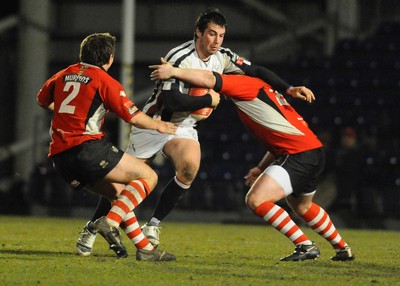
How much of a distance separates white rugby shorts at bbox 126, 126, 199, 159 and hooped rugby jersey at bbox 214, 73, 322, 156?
94cm

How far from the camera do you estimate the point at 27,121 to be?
18.5m

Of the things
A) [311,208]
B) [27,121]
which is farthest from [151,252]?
[27,121]

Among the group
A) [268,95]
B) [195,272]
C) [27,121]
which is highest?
[268,95]

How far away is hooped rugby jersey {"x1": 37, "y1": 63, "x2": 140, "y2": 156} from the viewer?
7238mm

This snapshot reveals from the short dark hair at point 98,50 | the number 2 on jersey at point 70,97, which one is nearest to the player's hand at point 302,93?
the short dark hair at point 98,50

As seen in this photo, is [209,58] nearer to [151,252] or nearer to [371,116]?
[151,252]

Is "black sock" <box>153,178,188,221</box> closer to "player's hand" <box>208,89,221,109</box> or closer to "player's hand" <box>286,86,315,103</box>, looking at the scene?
"player's hand" <box>208,89,221,109</box>

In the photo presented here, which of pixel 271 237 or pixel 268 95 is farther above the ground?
pixel 268 95

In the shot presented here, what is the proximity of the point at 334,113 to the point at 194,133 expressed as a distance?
752 centimetres

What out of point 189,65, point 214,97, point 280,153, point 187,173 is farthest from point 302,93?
point 187,173

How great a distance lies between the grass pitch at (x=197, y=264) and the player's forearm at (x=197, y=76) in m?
1.27

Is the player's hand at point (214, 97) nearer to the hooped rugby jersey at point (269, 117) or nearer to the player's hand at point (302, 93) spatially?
the hooped rugby jersey at point (269, 117)

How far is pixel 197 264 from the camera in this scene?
726 centimetres

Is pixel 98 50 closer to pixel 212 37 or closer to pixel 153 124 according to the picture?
pixel 153 124
